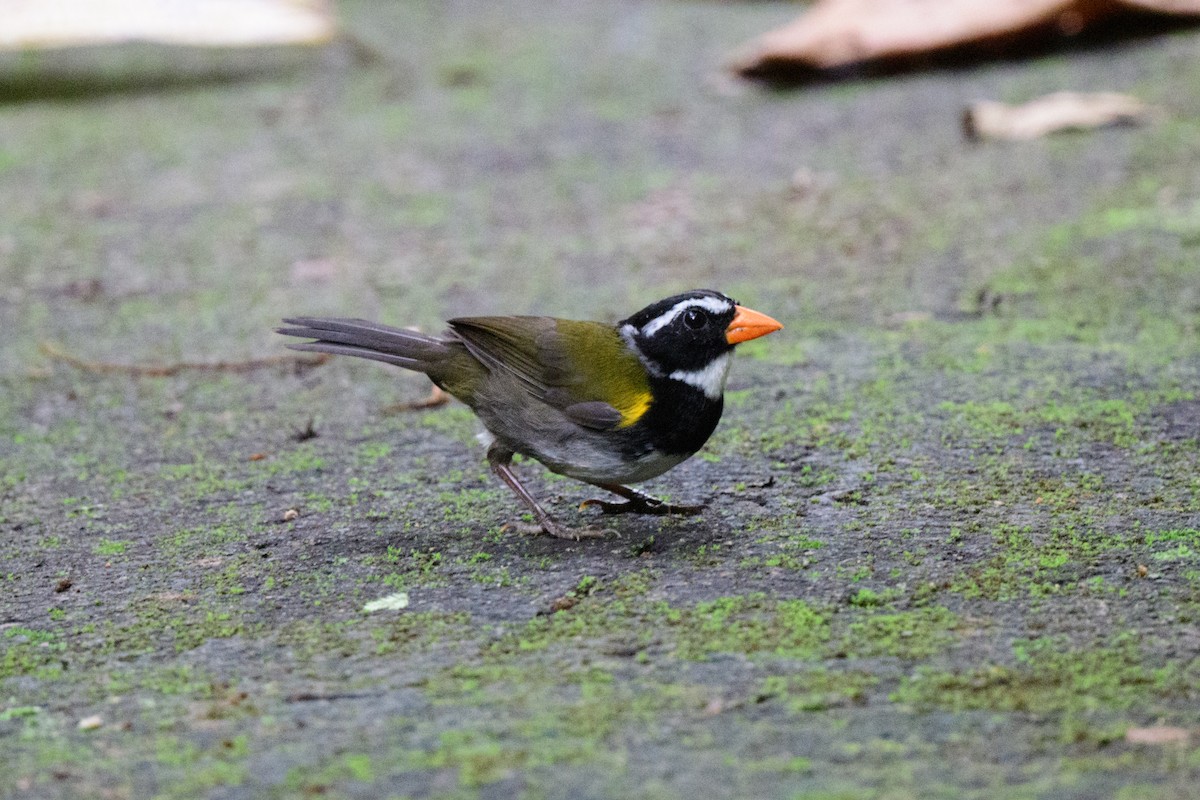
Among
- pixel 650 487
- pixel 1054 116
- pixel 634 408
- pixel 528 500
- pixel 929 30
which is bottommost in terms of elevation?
pixel 650 487

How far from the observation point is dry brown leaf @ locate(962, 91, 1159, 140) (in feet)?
21.2

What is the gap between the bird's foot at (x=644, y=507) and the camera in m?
3.66

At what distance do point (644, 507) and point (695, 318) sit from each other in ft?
1.74

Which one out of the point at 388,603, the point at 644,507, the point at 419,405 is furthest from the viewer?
the point at 419,405

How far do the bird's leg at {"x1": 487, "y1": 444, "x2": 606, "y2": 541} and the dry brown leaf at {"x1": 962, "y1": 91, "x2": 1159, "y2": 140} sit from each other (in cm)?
378

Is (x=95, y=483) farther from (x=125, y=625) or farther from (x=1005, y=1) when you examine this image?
(x=1005, y=1)

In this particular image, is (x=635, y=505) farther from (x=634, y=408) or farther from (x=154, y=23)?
(x=154, y=23)

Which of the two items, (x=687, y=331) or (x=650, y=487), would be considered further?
(x=650, y=487)

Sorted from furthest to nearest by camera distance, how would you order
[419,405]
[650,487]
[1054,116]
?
[1054,116], [419,405], [650,487]

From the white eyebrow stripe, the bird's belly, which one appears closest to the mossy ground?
the bird's belly

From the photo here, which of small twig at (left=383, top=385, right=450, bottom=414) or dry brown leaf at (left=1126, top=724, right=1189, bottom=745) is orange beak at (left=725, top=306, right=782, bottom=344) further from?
dry brown leaf at (left=1126, top=724, right=1189, bottom=745)

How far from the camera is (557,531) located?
3.51 m

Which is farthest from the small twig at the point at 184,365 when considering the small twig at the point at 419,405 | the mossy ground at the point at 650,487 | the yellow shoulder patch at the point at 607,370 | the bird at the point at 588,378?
the yellow shoulder patch at the point at 607,370

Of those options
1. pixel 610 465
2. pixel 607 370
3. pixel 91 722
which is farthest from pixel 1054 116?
pixel 91 722
